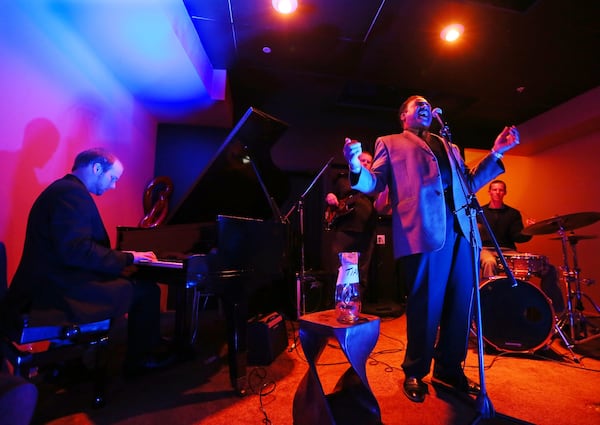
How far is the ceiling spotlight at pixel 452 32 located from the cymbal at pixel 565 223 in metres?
2.11

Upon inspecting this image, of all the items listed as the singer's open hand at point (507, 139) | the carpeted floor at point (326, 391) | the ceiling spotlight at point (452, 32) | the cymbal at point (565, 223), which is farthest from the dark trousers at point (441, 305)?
the ceiling spotlight at point (452, 32)

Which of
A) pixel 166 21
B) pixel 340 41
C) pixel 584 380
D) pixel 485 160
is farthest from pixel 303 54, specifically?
pixel 584 380

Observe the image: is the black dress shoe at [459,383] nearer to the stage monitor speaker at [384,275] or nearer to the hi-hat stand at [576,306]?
the hi-hat stand at [576,306]

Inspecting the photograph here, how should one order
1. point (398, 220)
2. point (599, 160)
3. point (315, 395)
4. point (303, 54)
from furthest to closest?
point (599, 160) < point (303, 54) < point (398, 220) < point (315, 395)

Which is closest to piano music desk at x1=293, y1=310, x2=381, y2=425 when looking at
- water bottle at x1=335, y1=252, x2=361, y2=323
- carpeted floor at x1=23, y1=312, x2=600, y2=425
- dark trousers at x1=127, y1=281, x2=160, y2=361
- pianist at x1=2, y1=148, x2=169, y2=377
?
water bottle at x1=335, y1=252, x2=361, y2=323

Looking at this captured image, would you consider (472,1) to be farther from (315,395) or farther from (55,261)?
(55,261)

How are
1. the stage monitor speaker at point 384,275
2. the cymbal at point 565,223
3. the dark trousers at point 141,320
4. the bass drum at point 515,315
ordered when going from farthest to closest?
the stage monitor speaker at point 384,275 < the cymbal at point 565,223 < the bass drum at point 515,315 < the dark trousers at point 141,320

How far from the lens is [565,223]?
2783 mm

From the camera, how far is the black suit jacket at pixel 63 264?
1.55 metres

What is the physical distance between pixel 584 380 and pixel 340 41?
372 centimetres

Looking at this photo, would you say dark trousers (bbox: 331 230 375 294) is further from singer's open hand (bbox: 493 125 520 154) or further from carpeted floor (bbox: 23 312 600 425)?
singer's open hand (bbox: 493 125 520 154)

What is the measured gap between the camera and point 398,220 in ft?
5.82

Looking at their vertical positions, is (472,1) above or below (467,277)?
above

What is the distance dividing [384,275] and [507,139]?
11.2 ft
